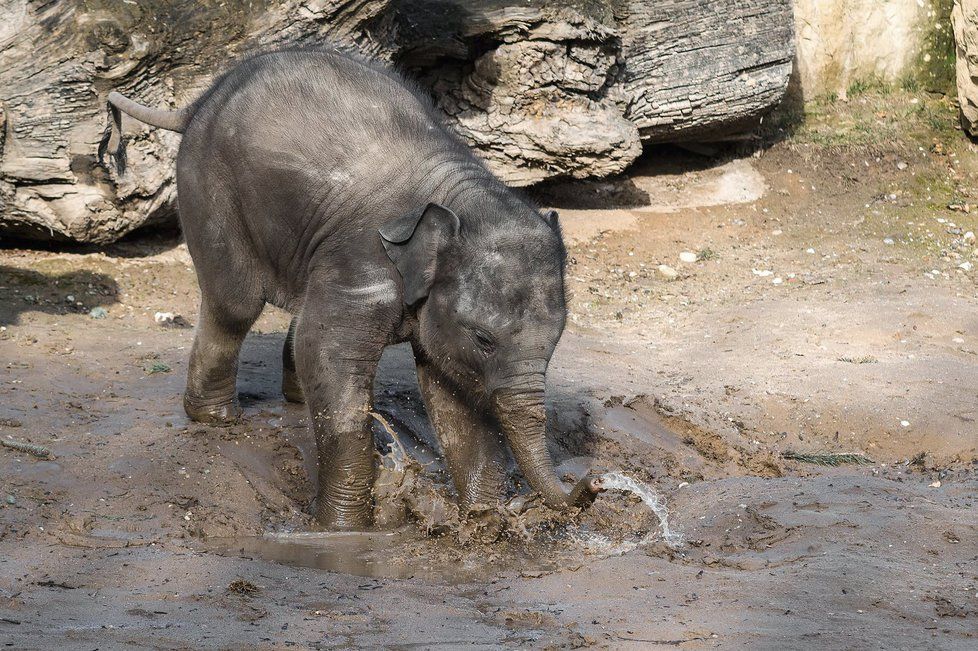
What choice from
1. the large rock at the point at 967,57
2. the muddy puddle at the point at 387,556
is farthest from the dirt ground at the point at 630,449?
the large rock at the point at 967,57

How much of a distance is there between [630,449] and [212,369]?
103 inches

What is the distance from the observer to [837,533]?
5.46 meters

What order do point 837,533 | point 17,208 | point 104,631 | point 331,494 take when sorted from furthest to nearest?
point 17,208 → point 331,494 → point 837,533 → point 104,631

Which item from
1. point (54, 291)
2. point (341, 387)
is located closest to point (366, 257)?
point (341, 387)

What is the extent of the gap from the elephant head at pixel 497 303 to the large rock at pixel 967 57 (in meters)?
9.16

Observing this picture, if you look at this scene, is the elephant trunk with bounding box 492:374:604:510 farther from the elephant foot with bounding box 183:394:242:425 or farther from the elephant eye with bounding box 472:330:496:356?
the elephant foot with bounding box 183:394:242:425

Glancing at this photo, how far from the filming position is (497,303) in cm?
540

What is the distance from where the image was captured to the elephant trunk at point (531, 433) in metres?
5.40

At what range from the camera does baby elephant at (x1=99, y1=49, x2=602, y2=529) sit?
5.45 m

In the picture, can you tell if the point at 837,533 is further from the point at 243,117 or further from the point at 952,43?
the point at 952,43

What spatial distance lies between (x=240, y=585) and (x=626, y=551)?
186cm

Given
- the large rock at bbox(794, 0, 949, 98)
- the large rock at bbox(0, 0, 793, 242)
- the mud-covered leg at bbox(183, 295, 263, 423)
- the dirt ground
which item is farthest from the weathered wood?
the mud-covered leg at bbox(183, 295, 263, 423)

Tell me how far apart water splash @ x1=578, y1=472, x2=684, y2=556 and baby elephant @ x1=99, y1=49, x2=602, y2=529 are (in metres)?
0.39

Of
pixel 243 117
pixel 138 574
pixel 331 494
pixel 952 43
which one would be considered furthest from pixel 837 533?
pixel 952 43
